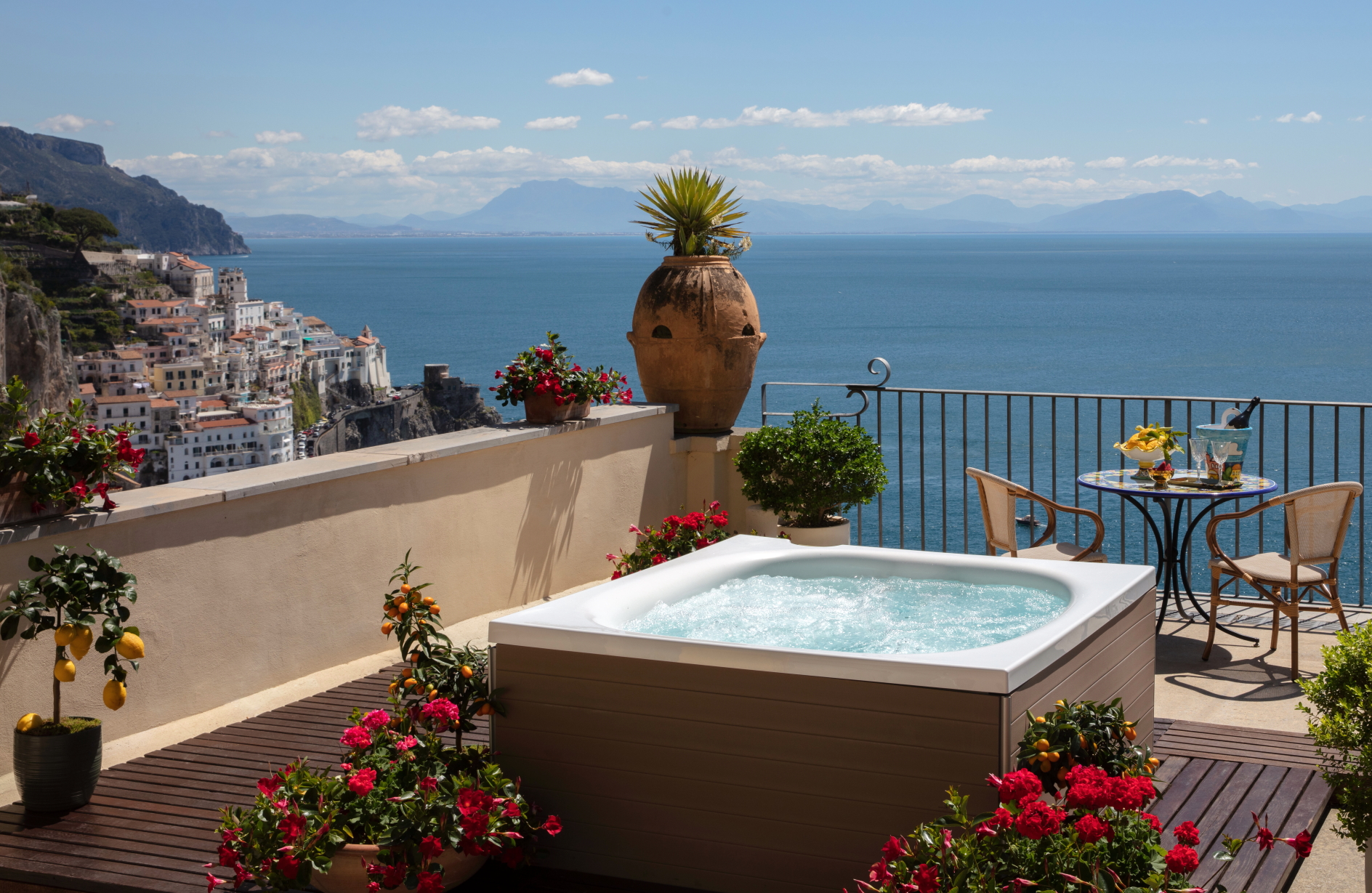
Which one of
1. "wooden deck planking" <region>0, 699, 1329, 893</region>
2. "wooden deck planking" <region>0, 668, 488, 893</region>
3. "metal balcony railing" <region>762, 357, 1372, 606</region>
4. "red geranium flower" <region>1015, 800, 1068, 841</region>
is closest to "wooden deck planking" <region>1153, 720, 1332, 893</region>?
"wooden deck planking" <region>0, 699, 1329, 893</region>

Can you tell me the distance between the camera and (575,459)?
5.95 metres

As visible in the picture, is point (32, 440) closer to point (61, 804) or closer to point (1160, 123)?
→ point (61, 804)

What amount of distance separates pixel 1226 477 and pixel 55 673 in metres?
4.51

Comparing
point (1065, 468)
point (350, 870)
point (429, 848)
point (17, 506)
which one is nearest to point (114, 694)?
point (17, 506)

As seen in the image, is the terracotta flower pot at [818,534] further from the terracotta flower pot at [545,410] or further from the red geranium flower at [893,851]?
the red geranium flower at [893,851]

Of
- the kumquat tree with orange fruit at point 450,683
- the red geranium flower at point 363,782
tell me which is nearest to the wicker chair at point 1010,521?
the kumquat tree with orange fruit at point 450,683

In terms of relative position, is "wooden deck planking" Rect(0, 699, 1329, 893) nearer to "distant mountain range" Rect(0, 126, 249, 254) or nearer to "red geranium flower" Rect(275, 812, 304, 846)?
"red geranium flower" Rect(275, 812, 304, 846)

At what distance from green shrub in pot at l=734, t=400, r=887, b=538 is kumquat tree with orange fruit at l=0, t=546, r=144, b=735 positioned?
3548mm

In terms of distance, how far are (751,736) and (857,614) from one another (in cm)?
Answer: 141

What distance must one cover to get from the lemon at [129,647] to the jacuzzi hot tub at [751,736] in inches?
39.5

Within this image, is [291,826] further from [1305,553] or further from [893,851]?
[1305,553]

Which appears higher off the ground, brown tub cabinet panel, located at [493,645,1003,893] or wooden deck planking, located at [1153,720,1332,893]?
brown tub cabinet panel, located at [493,645,1003,893]

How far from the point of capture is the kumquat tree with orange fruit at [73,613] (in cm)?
303

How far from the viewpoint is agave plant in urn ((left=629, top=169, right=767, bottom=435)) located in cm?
657
